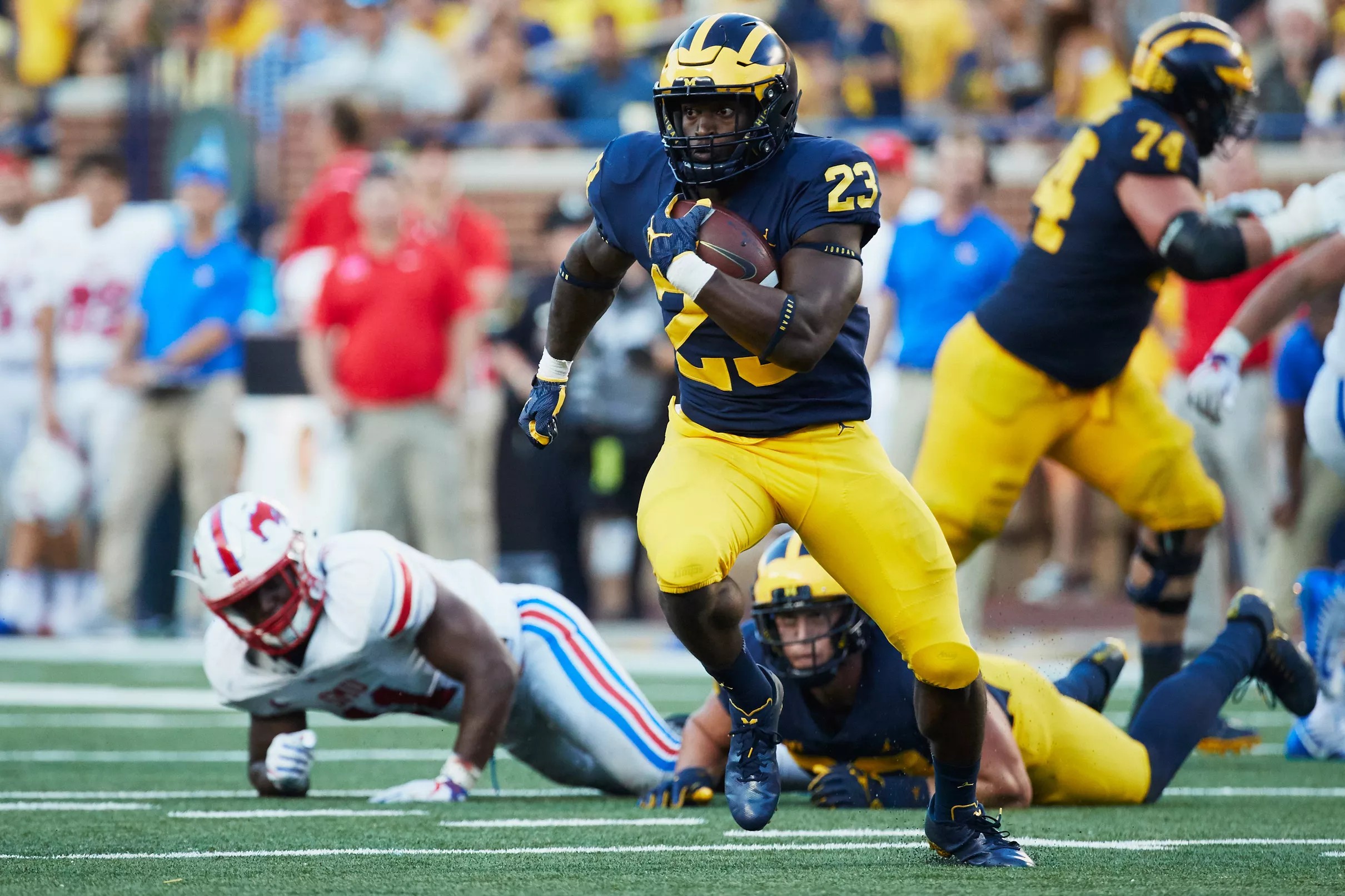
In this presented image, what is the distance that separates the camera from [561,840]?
14.1 feet

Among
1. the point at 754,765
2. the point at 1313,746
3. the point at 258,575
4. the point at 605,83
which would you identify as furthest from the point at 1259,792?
the point at 605,83

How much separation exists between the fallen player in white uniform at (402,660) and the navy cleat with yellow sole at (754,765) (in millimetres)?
1180

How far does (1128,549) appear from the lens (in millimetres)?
11055

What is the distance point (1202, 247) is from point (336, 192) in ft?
21.0

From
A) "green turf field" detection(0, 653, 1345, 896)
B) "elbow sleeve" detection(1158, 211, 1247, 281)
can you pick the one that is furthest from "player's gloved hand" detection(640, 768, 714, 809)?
"elbow sleeve" detection(1158, 211, 1247, 281)

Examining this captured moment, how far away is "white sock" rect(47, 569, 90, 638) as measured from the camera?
35.4 ft

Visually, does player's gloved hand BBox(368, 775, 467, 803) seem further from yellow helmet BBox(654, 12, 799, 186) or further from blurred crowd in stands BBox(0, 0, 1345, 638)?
blurred crowd in stands BBox(0, 0, 1345, 638)

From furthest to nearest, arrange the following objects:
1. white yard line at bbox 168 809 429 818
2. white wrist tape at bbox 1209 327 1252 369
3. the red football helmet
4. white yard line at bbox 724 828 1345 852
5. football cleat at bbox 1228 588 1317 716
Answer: football cleat at bbox 1228 588 1317 716 → white wrist tape at bbox 1209 327 1252 369 → the red football helmet → white yard line at bbox 168 809 429 818 → white yard line at bbox 724 828 1345 852

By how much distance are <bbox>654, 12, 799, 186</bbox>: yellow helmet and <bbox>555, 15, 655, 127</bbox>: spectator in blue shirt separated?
836 centimetres

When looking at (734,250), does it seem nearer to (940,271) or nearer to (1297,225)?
(1297,225)

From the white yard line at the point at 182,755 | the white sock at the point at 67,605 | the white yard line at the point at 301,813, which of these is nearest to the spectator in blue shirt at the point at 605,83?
the white sock at the point at 67,605

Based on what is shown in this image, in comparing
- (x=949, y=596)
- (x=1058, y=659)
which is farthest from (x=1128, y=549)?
(x=949, y=596)

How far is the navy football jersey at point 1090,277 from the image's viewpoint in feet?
18.2

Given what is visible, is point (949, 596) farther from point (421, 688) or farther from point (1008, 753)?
point (421, 688)
